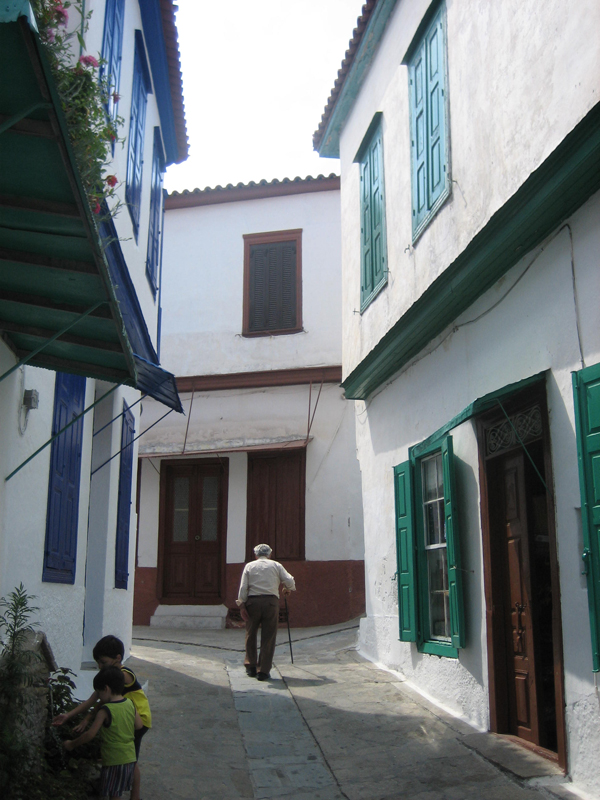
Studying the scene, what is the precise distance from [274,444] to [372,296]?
18.1ft

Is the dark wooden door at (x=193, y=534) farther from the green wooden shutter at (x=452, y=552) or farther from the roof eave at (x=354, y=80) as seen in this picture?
the green wooden shutter at (x=452, y=552)

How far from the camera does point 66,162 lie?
357 centimetres

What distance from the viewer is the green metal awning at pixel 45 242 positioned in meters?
3.20

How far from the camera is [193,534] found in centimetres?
1598

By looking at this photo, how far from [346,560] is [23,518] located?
958 centimetres

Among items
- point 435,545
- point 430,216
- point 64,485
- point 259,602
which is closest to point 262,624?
point 259,602

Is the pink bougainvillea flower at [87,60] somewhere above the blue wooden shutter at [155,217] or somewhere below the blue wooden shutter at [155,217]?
below

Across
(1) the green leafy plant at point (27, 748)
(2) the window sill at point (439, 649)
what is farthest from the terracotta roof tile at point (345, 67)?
(1) the green leafy plant at point (27, 748)

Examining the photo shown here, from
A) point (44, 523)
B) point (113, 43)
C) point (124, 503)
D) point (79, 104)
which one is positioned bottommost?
point (44, 523)

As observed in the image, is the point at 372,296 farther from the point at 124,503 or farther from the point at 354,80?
the point at 124,503

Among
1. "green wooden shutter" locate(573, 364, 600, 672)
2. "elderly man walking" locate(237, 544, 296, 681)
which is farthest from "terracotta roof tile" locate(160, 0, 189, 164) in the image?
"green wooden shutter" locate(573, 364, 600, 672)

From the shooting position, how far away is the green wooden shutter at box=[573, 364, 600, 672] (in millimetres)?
5062

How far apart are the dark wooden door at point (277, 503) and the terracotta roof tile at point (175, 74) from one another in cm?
560

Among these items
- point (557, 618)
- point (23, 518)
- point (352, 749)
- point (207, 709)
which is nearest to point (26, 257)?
point (23, 518)
